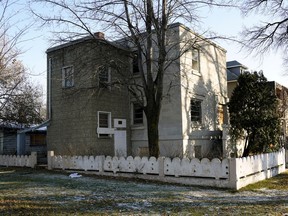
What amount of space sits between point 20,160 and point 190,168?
37.4ft

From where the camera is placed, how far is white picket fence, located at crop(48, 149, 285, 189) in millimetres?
11047

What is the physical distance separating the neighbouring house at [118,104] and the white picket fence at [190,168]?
11.7ft

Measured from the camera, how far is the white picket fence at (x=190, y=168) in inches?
435

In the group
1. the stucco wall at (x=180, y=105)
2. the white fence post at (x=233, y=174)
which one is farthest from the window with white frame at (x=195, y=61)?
the white fence post at (x=233, y=174)

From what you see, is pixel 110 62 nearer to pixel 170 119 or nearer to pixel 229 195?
pixel 170 119

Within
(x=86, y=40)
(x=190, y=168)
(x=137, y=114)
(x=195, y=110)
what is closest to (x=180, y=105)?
(x=195, y=110)

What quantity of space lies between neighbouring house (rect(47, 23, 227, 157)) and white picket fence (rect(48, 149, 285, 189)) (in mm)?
3552

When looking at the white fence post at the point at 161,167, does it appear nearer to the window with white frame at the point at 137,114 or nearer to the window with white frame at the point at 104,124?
the window with white frame at the point at 104,124

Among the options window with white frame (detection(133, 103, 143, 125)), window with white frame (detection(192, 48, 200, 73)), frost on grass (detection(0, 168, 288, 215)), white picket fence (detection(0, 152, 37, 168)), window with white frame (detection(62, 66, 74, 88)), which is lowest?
frost on grass (detection(0, 168, 288, 215))

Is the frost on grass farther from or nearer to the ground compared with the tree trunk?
nearer to the ground

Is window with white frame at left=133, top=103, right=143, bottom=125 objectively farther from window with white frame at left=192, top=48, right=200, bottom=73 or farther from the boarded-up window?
the boarded-up window

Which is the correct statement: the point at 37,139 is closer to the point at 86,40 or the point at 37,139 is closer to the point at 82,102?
the point at 82,102

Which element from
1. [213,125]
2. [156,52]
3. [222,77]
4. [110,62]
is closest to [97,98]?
[110,62]

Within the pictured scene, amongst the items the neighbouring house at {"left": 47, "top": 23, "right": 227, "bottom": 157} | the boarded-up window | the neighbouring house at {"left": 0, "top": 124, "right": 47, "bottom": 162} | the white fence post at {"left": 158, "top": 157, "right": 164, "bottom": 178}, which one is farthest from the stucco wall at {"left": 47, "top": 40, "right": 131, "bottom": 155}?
the boarded-up window
